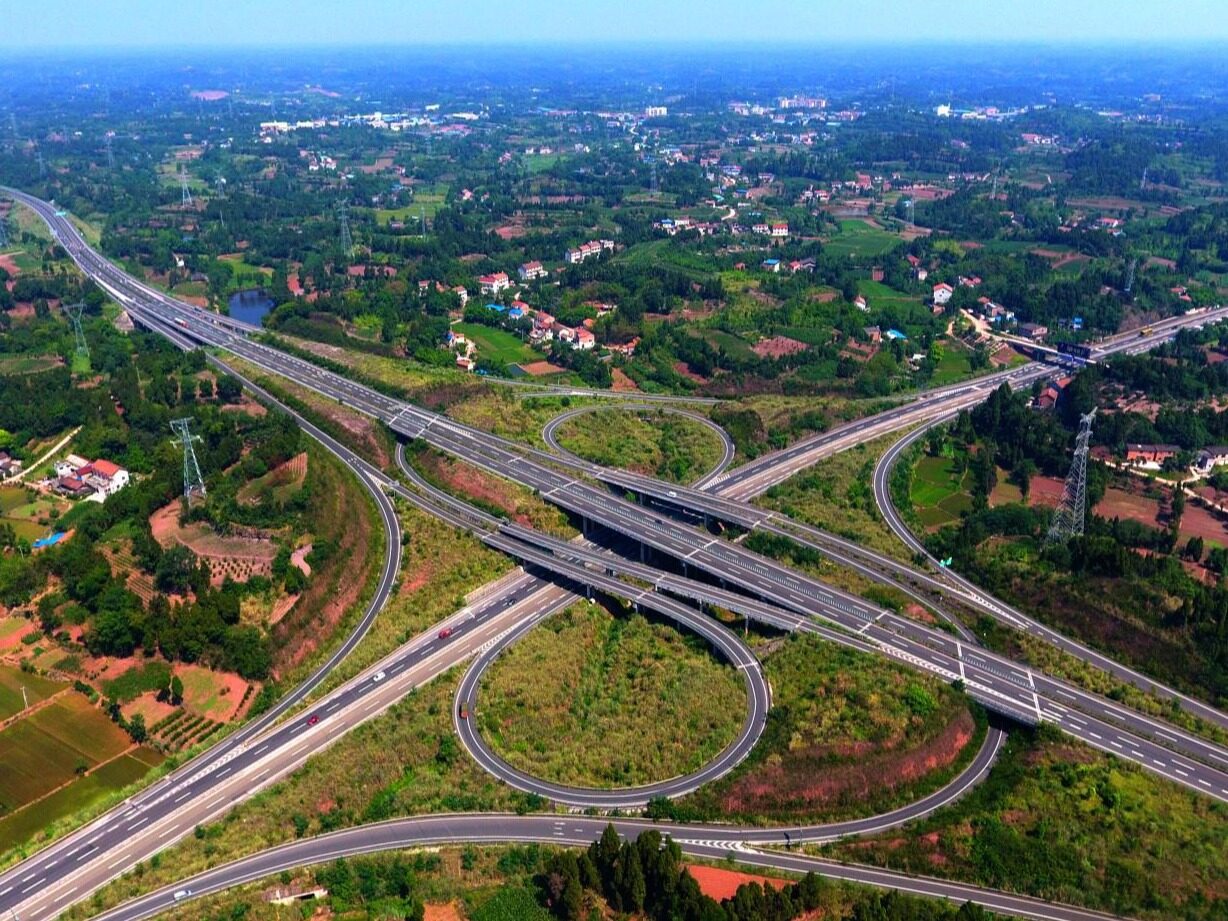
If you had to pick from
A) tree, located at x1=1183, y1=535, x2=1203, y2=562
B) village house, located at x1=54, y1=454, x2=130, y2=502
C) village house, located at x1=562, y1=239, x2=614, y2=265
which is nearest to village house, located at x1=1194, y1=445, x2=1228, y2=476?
tree, located at x1=1183, y1=535, x2=1203, y2=562

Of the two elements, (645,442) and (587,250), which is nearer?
(645,442)

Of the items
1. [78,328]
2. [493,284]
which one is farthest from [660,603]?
[78,328]

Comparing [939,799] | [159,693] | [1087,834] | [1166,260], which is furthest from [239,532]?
[1166,260]

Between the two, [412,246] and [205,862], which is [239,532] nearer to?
[205,862]

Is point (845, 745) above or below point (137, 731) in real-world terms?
above

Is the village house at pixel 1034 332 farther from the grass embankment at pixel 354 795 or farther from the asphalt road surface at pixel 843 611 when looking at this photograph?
the grass embankment at pixel 354 795

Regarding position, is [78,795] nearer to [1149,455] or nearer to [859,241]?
[1149,455]
